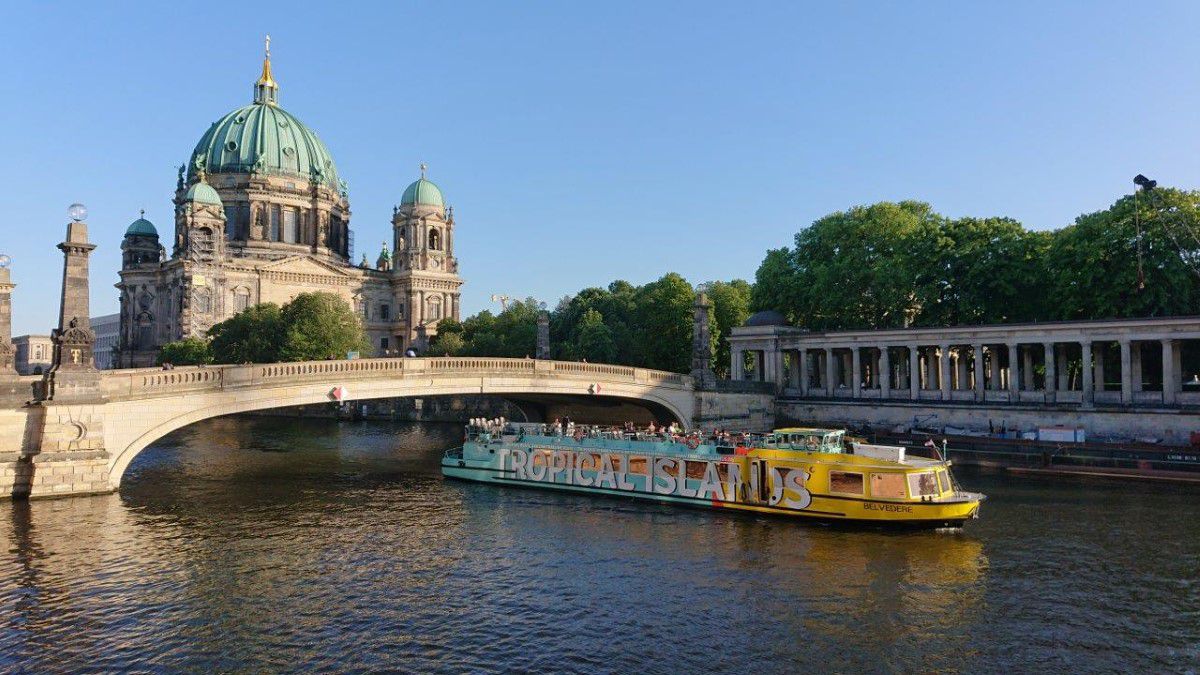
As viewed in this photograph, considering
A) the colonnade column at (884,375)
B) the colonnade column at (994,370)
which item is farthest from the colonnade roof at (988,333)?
the colonnade column at (994,370)

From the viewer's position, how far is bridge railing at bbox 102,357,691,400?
3603 cm

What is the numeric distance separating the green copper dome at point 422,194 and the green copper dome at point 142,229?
3988 centimetres

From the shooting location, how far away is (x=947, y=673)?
63.5 ft

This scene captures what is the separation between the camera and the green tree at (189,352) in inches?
3878

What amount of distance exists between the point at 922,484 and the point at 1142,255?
120ft

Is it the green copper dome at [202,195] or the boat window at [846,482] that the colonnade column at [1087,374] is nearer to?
the boat window at [846,482]

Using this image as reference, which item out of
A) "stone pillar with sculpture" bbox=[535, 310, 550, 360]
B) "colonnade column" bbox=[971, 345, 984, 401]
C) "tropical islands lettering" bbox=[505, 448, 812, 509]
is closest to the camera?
"tropical islands lettering" bbox=[505, 448, 812, 509]

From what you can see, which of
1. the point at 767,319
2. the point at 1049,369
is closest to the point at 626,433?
the point at 1049,369

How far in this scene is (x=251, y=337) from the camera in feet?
292

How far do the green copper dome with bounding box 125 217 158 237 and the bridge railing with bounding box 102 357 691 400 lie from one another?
10538 centimetres

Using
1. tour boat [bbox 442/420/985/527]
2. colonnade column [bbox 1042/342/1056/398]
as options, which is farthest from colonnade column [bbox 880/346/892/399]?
tour boat [bbox 442/420/985/527]

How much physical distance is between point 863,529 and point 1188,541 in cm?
1166

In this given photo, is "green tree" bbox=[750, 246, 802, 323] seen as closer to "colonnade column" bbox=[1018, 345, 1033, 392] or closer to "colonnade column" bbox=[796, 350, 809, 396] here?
"colonnade column" bbox=[796, 350, 809, 396]

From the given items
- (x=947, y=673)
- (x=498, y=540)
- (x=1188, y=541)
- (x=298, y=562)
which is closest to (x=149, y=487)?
(x=298, y=562)
